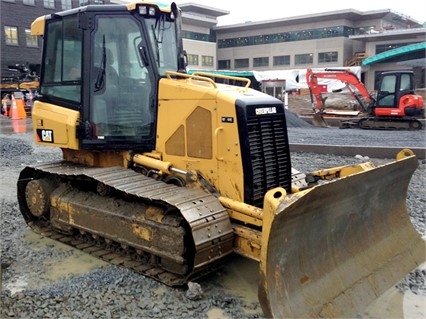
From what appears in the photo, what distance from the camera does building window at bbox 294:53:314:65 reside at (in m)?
46.6

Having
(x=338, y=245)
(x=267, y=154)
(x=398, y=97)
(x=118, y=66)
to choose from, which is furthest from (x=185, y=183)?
(x=398, y=97)

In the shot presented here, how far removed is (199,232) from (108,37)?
2481 mm

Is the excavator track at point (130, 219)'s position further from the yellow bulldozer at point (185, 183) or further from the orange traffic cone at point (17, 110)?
the orange traffic cone at point (17, 110)

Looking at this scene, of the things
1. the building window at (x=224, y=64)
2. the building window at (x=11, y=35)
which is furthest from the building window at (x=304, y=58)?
the building window at (x=11, y=35)

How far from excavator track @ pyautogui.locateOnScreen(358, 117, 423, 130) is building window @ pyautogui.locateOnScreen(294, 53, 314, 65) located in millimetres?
31476

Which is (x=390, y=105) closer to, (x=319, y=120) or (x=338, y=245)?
(x=319, y=120)

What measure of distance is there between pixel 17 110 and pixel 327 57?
33992 mm

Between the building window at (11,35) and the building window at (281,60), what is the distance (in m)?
28.1

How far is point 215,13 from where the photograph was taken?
53.7 m

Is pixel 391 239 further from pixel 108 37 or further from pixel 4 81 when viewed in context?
pixel 4 81

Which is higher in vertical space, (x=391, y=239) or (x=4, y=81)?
(x=4, y=81)

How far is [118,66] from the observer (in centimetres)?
488

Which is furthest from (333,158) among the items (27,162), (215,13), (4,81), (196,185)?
(215,13)

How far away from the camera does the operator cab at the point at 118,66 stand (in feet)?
15.8
